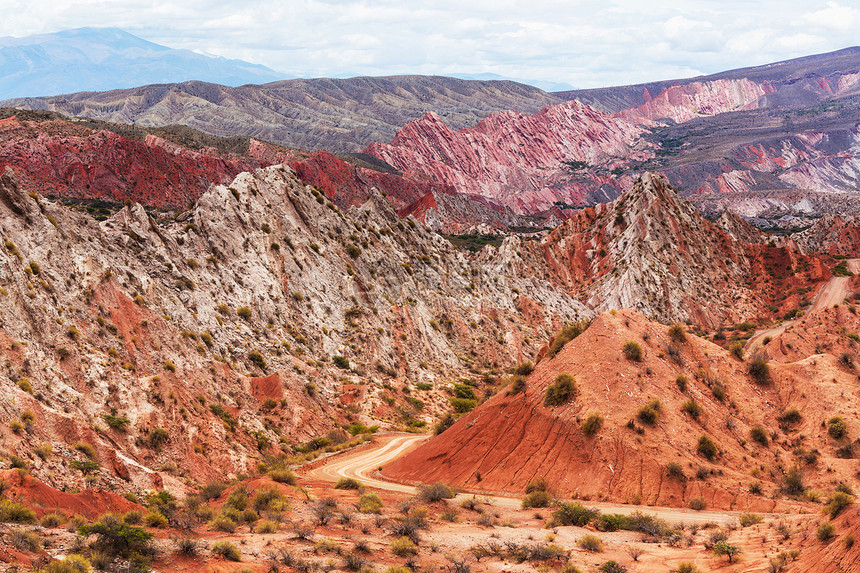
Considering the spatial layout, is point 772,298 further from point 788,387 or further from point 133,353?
point 133,353

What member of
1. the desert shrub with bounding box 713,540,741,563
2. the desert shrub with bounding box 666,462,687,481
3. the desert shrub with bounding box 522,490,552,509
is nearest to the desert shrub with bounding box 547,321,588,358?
the desert shrub with bounding box 666,462,687,481

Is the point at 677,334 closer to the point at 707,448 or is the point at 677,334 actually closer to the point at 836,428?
the point at 836,428

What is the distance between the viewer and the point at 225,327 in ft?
153

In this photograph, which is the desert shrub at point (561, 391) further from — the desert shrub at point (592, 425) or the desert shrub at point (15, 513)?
the desert shrub at point (15, 513)

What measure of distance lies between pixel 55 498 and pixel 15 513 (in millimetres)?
2900

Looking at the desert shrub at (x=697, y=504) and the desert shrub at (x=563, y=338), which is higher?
the desert shrub at (x=563, y=338)

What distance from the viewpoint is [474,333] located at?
6975 centimetres

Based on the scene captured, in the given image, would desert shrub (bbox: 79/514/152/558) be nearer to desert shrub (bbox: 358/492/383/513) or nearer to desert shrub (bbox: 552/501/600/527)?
desert shrub (bbox: 358/492/383/513)

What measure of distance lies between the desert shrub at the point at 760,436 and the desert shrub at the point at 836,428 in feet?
9.71

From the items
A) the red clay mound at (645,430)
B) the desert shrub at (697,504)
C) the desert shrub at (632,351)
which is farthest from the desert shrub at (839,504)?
the desert shrub at (632,351)

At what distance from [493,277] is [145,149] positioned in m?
100

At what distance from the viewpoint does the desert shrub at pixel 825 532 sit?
55.0ft

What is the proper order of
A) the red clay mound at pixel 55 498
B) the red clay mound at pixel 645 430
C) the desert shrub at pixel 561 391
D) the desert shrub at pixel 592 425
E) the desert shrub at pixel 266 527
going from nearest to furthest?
the red clay mound at pixel 55 498
the desert shrub at pixel 266 527
the red clay mound at pixel 645 430
the desert shrub at pixel 592 425
the desert shrub at pixel 561 391

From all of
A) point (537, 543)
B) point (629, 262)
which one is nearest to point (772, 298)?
point (629, 262)
